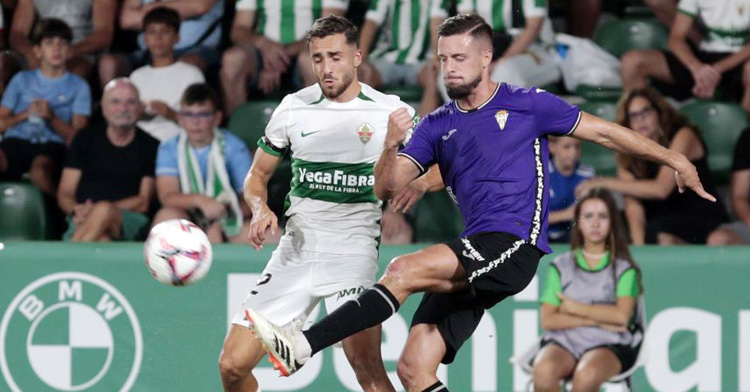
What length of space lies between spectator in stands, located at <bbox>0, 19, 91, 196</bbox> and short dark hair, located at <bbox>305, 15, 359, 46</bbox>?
3.35m

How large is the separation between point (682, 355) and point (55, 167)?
4497mm

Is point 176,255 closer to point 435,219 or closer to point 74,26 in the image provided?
point 435,219

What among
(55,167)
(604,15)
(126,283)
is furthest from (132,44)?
(604,15)

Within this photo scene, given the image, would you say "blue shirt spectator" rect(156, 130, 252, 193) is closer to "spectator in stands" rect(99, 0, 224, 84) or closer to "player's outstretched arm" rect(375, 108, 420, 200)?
"spectator in stands" rect(99, 0, 224, 84)

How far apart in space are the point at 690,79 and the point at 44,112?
15.2 feet

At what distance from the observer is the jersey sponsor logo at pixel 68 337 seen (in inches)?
311

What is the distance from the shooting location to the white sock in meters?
5.33

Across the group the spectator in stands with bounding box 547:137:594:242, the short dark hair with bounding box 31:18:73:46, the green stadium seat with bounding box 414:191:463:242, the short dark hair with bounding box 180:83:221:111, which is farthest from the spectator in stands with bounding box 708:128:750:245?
the short dark hair with bounding box 31:18:73:46

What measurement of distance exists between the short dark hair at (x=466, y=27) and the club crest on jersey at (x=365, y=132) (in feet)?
2.51

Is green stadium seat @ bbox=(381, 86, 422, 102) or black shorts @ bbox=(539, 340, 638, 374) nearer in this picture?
black shorts @ bbox=(539, 340, 638, 374)

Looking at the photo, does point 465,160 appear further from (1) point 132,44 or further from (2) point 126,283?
(1) point 132,44

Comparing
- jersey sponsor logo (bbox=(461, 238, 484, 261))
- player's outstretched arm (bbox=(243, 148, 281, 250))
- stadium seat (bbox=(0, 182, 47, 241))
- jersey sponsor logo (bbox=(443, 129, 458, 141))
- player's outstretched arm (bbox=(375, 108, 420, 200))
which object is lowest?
stadium seat (bbox=(0, 182, 47, 241))

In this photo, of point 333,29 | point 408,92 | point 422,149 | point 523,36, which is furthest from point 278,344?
point 523,36

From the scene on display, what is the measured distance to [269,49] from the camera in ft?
30.4
